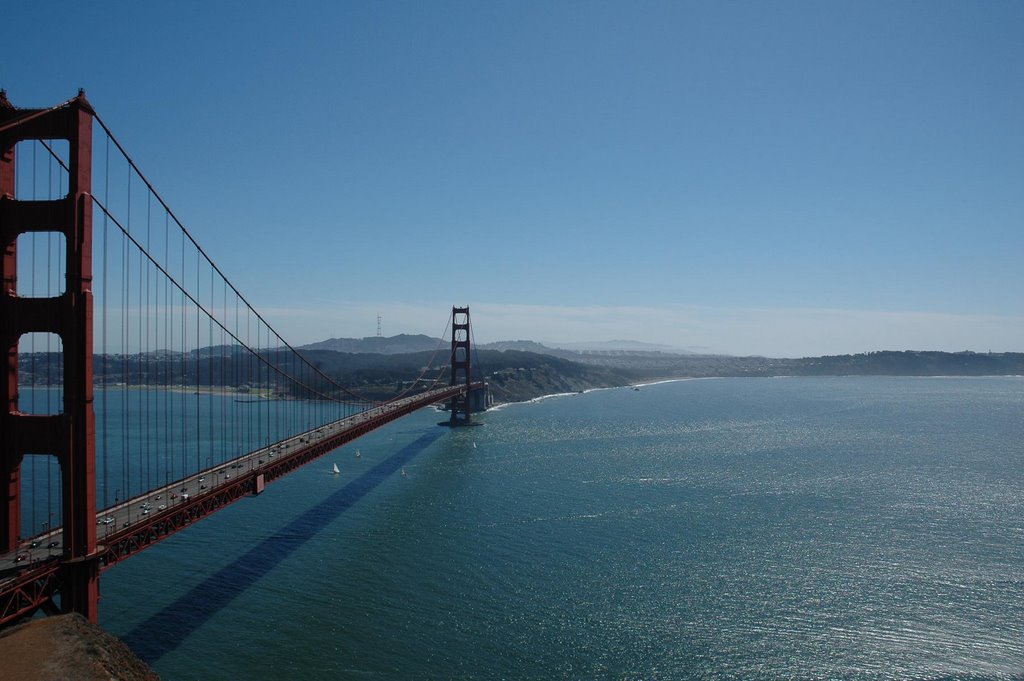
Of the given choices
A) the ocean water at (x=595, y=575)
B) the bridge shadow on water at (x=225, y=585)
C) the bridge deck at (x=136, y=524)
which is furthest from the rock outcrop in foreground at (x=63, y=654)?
the bridge shadow on water at (x=225, y=585)

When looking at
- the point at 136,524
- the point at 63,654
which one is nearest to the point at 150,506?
the point at 136,524

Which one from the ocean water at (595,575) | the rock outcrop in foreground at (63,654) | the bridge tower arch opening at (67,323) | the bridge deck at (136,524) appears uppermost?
the bridge tower arch opening at (67,323)

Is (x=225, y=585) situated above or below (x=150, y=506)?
below

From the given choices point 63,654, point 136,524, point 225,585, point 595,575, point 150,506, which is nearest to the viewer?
point 63,654

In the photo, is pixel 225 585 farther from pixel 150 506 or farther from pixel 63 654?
pixel 63 654

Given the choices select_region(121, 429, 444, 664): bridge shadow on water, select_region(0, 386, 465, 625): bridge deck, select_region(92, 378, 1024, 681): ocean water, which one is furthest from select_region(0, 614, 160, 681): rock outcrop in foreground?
select_region(121, 429, 444, 664): bridge shadow on water

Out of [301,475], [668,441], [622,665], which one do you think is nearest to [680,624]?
[622,665]

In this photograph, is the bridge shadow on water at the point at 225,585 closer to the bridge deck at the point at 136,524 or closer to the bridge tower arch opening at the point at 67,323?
the bridge deck at the point at 136,524
